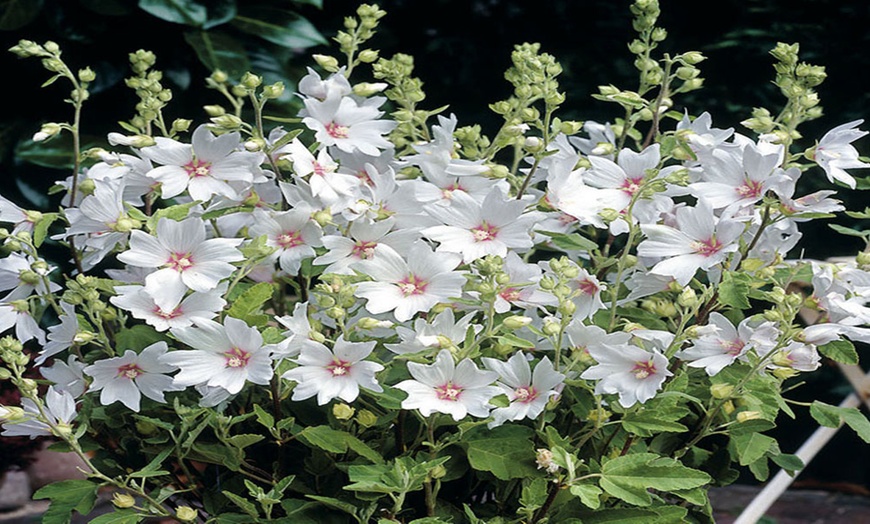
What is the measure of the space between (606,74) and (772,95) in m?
0.44

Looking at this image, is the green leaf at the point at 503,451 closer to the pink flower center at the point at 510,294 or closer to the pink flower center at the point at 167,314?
the pink flower center at the point at 510,294

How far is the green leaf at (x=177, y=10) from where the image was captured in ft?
7.57

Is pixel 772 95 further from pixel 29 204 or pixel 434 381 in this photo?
pixel 434 381

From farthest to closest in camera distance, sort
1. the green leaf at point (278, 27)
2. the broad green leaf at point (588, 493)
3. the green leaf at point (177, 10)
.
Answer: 1. the green leaf at point (278, 27)
2. the green leaf at point (177, 10)
3. the broad green leaf at point (588, 493)

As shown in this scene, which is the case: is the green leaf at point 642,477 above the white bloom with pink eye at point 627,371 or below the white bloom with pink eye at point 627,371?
below

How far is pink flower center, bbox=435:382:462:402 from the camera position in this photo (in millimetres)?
809

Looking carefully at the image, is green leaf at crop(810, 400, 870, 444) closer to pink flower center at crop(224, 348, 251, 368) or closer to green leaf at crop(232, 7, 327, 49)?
pink flower center at crop(224, 348, 251, 368)

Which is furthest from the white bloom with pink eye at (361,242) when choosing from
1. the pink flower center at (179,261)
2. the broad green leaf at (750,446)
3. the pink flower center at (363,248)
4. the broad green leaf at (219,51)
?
the broad green leaf at (219,51)

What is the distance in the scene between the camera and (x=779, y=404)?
2.86 feet

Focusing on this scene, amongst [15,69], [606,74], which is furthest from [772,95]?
[15,69]

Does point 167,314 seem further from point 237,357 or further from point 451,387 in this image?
point 451,387

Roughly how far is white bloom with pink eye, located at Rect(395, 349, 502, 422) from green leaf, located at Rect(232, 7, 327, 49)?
172cm

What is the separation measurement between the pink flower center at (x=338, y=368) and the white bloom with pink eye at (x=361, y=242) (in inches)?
3.7

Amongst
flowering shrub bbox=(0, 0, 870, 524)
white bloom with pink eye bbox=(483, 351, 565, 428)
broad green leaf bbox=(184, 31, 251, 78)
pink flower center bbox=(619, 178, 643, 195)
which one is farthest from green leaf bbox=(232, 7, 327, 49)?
white bloom with pink eye bbox=(483, 351, 565, 428)
